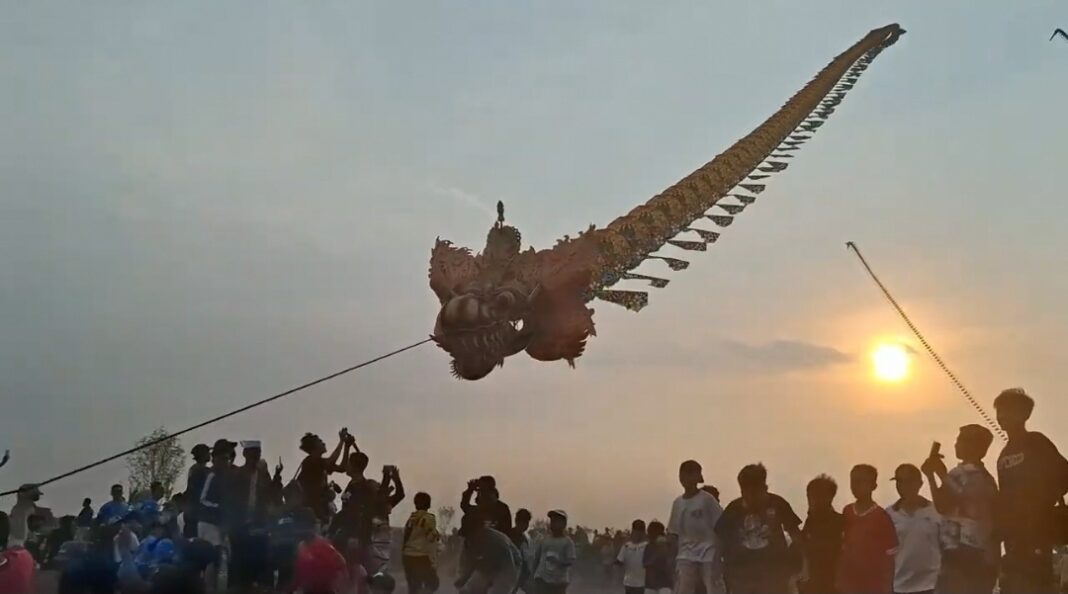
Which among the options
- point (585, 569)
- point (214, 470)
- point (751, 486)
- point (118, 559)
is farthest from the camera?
point (585, 569)

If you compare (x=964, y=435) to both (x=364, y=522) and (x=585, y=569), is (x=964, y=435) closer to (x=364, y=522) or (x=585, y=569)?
(x=364, y=522)

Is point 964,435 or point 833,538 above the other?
point 964,435

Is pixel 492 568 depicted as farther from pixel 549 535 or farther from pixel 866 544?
pixel 866 544

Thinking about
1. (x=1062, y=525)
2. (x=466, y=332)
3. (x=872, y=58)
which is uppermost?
(x=872, y=58)

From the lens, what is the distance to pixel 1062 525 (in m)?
7.88

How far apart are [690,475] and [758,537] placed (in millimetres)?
1069

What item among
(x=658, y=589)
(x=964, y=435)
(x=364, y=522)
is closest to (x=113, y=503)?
(x=364, y=522)

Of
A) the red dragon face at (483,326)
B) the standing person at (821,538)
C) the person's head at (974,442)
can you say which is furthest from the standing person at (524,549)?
the person's head at (974,442)

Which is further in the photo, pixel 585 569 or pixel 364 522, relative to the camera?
pixel 585 569

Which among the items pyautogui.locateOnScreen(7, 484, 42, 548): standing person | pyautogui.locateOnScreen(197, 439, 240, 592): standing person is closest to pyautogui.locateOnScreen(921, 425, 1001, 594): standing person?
pyautogui.locateOnScreen(197, 439, 240, 592): standing person

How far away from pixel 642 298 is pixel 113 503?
28.3 ft

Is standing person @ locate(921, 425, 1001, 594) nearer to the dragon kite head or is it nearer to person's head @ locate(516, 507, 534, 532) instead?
person's head @ locate(516, 507, 534, 532)

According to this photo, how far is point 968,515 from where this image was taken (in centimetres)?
923

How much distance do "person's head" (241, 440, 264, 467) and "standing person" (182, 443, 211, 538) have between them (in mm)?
481
